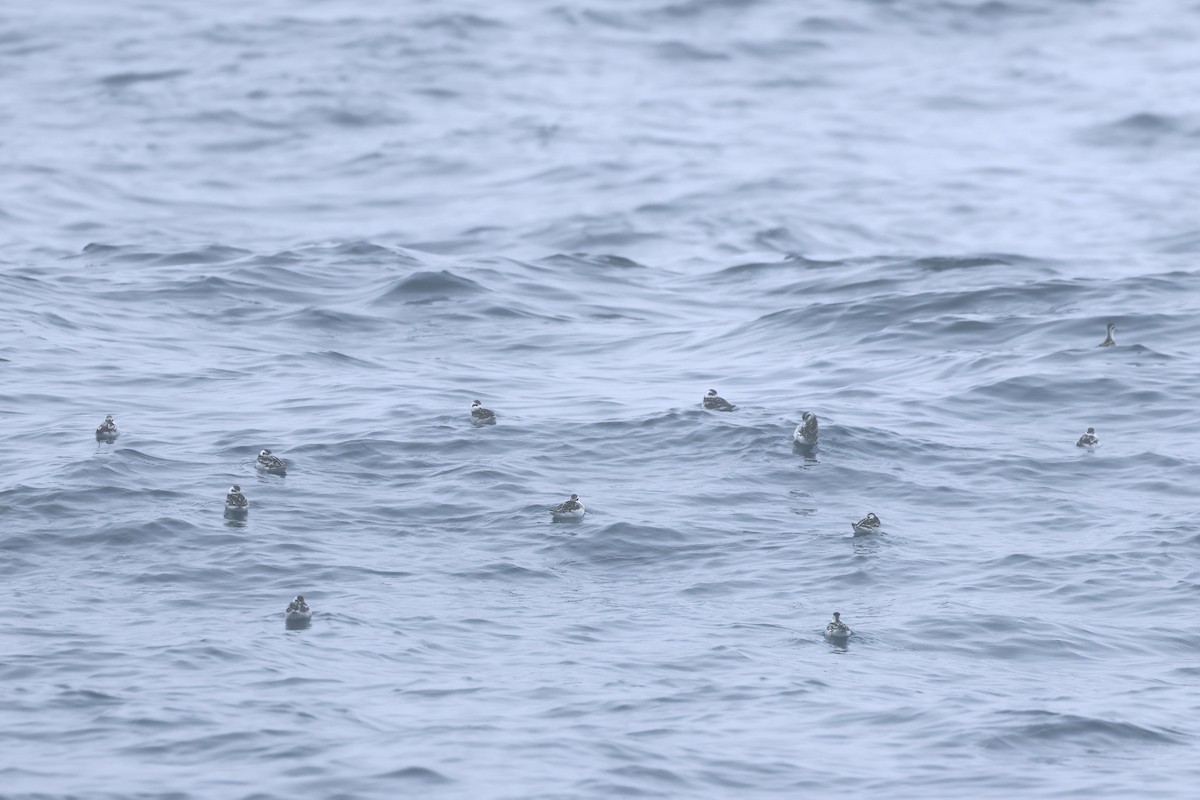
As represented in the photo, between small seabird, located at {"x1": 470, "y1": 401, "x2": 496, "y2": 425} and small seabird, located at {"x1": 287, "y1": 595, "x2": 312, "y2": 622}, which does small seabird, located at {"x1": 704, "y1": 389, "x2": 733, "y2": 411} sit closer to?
small seabird, located at {"x1": 470, "y1": 401, "x2": 496, "y2": 425}

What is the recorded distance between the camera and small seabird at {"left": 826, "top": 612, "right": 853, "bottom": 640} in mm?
24306

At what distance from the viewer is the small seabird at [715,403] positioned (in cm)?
3350

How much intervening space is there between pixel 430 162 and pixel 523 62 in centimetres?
1347

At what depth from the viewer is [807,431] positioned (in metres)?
31.6

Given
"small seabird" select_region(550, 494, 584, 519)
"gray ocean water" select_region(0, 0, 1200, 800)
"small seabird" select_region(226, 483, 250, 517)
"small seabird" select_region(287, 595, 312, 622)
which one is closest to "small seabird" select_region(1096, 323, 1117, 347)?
"gray ocean water" select_region(0, 0, 1200, 800)

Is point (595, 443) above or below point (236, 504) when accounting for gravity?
above

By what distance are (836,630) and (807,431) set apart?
25.3 ft

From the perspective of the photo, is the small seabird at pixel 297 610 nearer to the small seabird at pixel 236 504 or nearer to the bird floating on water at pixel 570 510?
the small seabird at pixel 236 504

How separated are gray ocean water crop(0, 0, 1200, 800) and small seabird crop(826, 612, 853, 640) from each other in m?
0.36

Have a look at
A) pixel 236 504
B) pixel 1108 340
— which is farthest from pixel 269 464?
pixel 1108 340

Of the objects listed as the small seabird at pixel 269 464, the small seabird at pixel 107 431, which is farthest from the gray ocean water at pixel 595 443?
the small seabird at pixel 107 431

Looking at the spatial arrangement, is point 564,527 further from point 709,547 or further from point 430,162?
point 430,162

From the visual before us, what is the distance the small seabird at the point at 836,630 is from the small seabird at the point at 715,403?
9.57 metres

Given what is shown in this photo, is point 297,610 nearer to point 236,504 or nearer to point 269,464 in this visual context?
point 236,504
